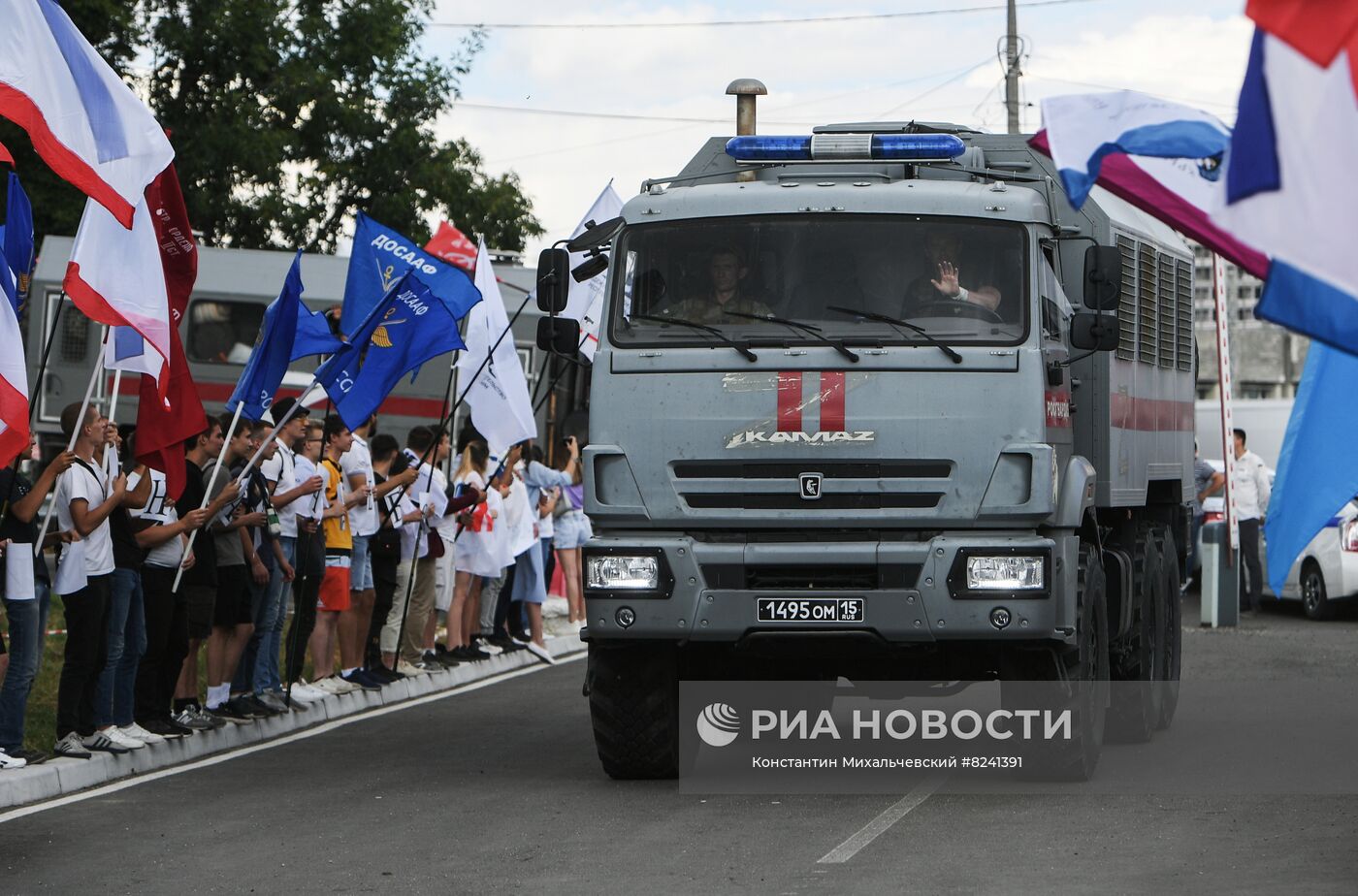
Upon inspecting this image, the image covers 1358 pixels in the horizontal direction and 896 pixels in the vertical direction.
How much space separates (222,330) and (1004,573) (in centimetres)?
2137

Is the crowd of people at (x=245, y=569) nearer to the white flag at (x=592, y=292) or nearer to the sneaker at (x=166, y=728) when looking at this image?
the sneaker at (x=166, y=728)

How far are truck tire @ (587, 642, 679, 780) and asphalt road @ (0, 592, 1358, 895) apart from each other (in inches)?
7.6

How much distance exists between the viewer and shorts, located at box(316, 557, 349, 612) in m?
14.7

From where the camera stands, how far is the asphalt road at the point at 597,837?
866cm

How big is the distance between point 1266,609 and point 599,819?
16968 mm

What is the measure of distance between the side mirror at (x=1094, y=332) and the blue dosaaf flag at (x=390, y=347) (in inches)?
190

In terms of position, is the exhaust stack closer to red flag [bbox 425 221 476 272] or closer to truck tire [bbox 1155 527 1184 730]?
red flag [bbox 425 221 476 272]

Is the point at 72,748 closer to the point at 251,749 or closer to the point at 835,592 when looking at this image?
the point at 251,749

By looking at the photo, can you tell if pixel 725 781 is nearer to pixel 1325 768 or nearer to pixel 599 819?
pixel 599 819

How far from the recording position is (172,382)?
40.1 ft

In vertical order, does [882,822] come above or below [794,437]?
below

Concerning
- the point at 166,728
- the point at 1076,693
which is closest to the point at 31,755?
the point at 166,728

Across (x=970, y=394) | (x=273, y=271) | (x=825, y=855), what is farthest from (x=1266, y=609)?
(x=825, y=855)

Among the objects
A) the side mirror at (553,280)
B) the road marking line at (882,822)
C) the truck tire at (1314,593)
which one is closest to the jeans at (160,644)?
the side mirror at (553,280)
